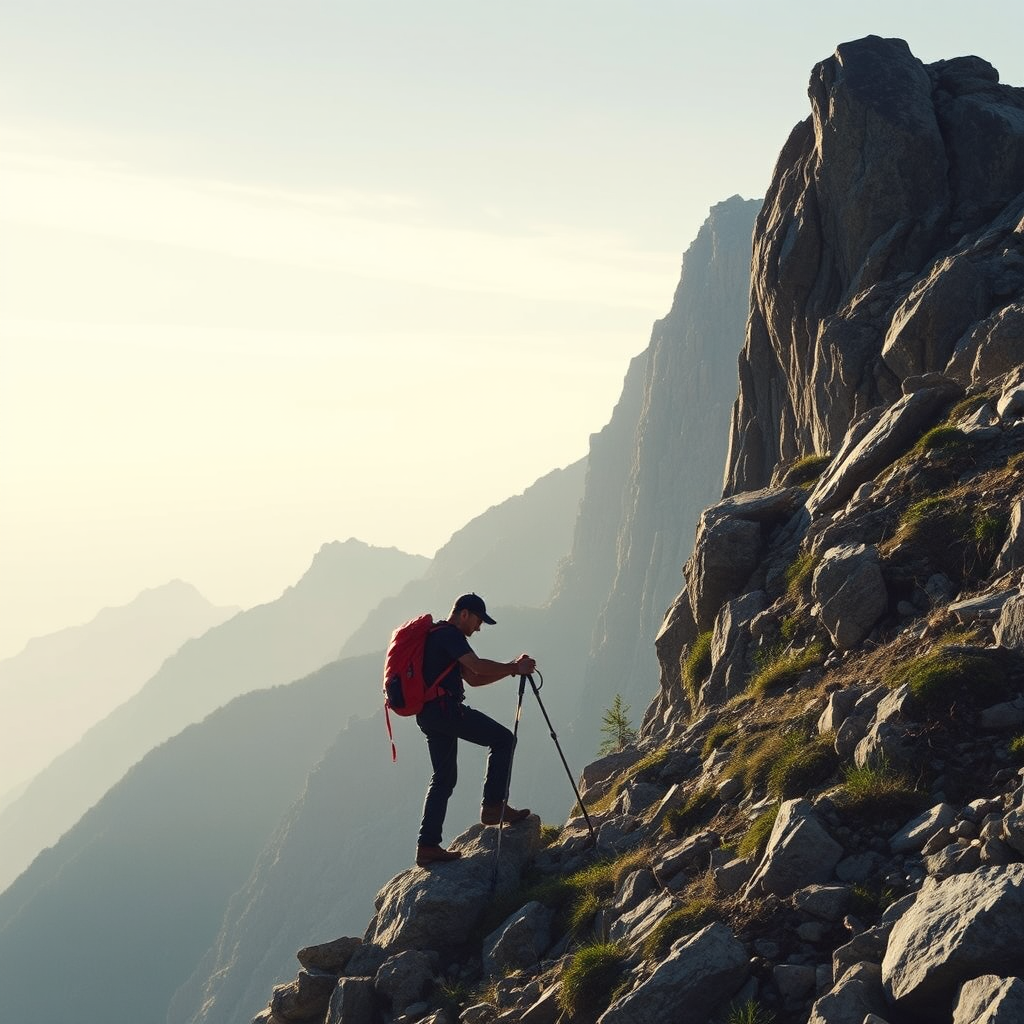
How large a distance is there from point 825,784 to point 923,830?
184 centimetres

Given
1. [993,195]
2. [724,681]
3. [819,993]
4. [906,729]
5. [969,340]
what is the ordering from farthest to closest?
1. [993,195]
2. [969,340]
3. [724,681]
4. [906,729]
5. [819,993]

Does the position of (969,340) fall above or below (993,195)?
below

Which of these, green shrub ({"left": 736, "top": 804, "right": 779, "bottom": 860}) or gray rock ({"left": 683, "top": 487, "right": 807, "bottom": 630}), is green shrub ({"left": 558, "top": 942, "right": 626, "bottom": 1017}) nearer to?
green shrub ({"left": 736, "top": 804, "right": 779, "bottom": 860})

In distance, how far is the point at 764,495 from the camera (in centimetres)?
2216

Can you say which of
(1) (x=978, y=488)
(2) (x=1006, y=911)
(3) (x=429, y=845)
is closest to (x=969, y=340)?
(1) (x=978, y=488)

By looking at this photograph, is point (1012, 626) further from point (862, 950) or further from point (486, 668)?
point (486, 668)

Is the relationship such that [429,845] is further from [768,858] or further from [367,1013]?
[768,858]

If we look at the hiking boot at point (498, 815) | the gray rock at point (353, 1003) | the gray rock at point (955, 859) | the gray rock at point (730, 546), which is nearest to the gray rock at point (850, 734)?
the gray rock at point (955, 859)

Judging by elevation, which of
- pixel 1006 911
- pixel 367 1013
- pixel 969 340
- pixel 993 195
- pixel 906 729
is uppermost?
pixel 993 195

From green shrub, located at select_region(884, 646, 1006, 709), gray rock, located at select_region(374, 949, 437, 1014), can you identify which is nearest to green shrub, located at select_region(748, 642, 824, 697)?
green shrub, located at select_region(884, 646, 1006, 709)

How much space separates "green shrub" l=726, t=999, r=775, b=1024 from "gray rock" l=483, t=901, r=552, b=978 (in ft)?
11.7

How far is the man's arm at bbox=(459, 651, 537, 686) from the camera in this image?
14.1 m

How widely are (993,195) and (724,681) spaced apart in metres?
17.8

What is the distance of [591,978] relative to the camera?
10195 millimetres
